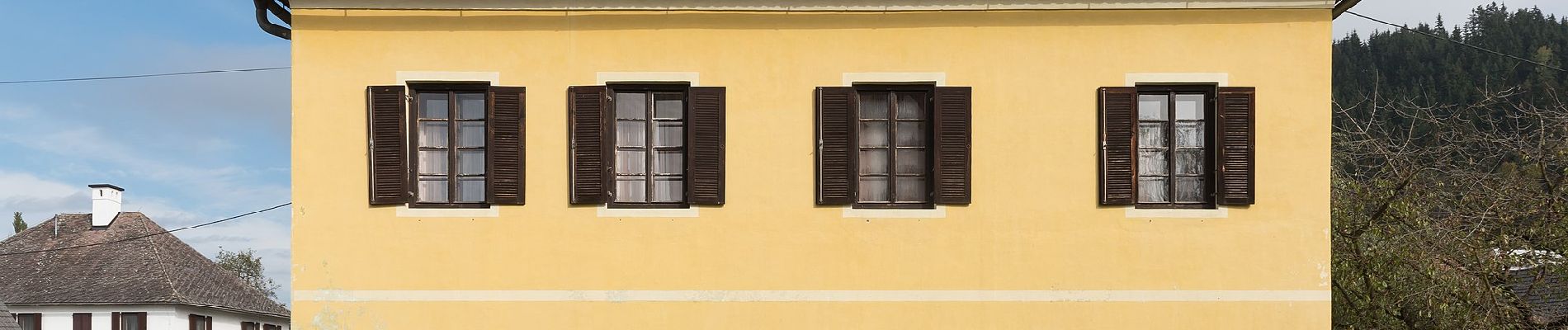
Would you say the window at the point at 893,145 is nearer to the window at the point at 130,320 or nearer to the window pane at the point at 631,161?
the window pane at the point at 631,161

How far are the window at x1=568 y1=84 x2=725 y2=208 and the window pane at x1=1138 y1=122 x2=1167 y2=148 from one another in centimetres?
332

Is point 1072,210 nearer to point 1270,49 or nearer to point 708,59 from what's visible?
point 1270,49

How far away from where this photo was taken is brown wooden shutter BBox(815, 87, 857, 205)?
9.68 metres

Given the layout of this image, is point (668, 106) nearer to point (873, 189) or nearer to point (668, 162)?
point (668, 162)

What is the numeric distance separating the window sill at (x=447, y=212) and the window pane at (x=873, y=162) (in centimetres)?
292

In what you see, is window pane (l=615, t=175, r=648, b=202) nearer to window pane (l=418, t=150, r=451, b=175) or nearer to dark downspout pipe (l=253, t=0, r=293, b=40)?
window pane (l=418, t=150, r=451, b=175)

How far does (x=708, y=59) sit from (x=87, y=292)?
31.3 m

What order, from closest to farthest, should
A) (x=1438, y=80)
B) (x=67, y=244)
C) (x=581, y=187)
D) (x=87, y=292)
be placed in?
(x=581, y=187)
(x=87, y=292)
(x=67, y=244)
(x=1438, y=80)

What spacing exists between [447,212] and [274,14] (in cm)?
224

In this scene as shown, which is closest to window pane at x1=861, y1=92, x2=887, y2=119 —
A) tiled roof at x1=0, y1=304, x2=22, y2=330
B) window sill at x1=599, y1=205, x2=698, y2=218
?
window sill at x1=599, y1=205, x2=698, y2=218

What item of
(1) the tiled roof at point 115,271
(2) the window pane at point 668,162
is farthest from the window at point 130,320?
(2) the window pane at point 668,162

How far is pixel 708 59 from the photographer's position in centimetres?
976

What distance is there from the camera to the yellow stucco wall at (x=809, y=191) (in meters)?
9.75

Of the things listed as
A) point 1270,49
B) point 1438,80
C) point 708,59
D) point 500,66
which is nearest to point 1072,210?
point 1270,49
